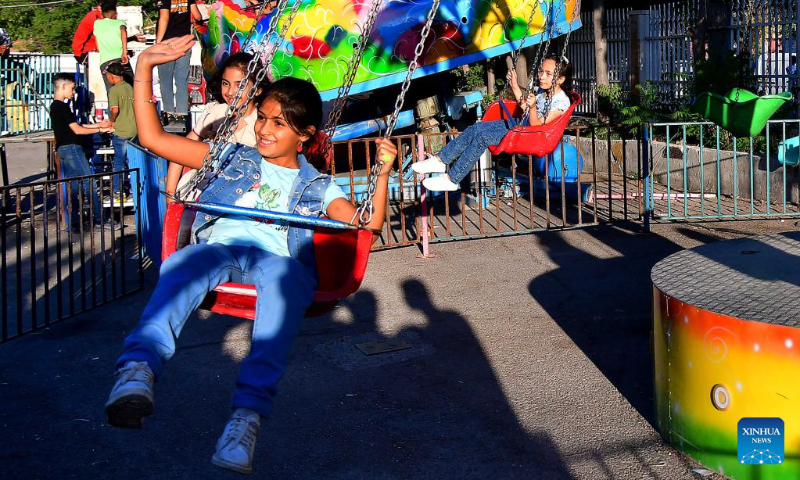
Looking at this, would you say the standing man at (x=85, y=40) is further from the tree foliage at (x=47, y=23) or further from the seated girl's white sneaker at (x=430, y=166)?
the tree foliage at (x=47, y=23)

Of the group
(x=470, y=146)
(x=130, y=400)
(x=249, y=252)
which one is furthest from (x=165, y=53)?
(x=470, y=146)

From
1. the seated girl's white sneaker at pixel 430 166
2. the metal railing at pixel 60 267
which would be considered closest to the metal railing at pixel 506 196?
the seated girl's white sneaker at pixel 430 166

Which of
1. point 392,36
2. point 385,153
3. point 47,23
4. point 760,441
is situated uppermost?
point 47,23

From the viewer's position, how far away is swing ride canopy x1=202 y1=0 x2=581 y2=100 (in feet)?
35.7

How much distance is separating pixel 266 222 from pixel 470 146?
4643mm

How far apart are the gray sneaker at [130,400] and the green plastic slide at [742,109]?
399 centimetres

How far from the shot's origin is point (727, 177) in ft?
38.8

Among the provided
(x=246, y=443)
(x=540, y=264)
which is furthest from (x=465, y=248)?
(x=246, y=443)

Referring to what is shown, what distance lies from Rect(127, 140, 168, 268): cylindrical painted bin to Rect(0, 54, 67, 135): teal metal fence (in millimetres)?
10281

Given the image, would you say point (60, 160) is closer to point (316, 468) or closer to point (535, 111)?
point (535, 111)

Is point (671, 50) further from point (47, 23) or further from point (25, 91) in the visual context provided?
point (47, 23)

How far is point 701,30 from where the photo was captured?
14312mm

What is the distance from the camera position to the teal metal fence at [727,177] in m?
9.99

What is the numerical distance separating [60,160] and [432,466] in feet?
26.1
